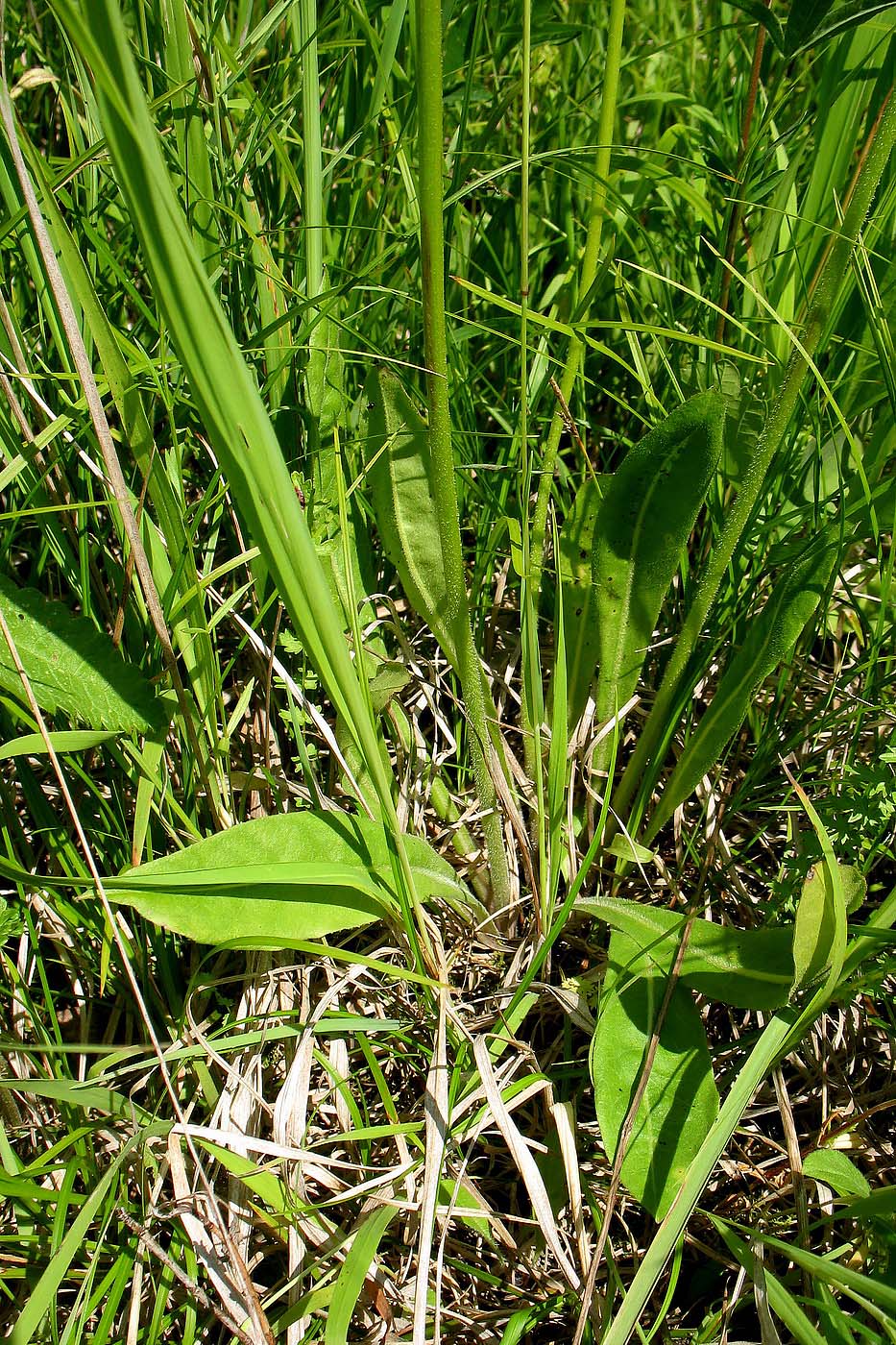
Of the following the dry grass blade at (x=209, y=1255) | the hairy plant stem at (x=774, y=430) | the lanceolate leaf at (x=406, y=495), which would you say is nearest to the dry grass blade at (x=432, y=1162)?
the dry grass blade at (x=209, y=1255)

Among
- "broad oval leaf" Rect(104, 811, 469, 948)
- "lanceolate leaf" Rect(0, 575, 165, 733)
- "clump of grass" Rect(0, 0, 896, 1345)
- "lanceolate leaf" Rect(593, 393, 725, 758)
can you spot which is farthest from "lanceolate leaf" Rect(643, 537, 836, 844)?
"lanceolate leaf" Rect(0, 575, 165, 733)

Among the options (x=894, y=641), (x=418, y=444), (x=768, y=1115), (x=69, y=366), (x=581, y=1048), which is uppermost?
(x=69, y=366)

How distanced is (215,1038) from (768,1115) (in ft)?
2.13

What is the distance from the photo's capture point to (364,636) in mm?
1338

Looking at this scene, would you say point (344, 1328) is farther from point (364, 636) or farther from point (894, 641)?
point (894, 641)

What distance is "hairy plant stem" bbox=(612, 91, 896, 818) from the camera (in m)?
0.92

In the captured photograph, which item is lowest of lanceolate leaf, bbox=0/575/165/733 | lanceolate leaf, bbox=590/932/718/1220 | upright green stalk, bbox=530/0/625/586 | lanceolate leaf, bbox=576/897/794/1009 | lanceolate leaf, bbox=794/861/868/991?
lanceolate leaf, bbox=590/932/718/1220

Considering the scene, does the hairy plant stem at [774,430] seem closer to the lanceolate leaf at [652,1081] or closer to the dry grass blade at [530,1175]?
the lanceolate leaf at [652,1081]

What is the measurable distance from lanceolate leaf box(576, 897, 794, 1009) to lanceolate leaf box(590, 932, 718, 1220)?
21mm

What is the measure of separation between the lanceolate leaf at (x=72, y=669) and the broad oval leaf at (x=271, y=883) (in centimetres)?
16

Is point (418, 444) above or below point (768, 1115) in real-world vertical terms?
above

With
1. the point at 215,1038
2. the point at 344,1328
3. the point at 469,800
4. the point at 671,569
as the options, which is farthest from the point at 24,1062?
the point at 671,569

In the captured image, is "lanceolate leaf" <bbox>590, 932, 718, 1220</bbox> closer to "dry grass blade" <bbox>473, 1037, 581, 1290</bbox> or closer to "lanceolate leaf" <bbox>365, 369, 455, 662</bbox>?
"dry grass blade" <bbox>473, 1037, 581, 1290</bbox>

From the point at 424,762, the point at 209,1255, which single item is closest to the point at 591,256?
the point at 424,762
